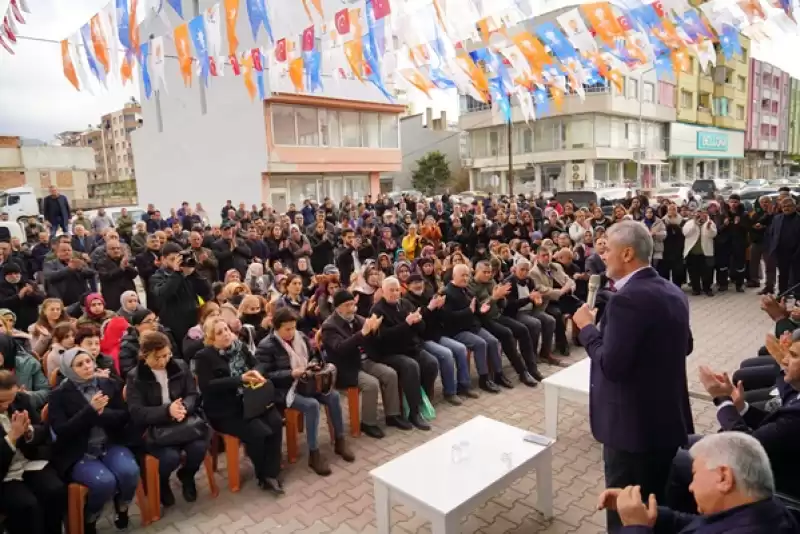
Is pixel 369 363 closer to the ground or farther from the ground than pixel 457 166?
closer to the ground

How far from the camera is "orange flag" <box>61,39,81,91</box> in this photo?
7648 millimetres

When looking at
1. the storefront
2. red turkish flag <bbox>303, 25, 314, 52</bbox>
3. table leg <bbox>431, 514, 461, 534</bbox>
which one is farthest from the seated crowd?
the storefront

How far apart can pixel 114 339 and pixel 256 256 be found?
495cm

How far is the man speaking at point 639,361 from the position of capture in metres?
2.52

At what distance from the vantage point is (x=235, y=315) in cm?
520

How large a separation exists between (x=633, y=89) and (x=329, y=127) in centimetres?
2363

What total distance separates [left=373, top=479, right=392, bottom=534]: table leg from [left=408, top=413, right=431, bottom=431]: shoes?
5.70 feet

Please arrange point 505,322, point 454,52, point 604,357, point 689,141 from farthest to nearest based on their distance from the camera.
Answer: point 689,141
point 454,52
point 505,322
point 604,357

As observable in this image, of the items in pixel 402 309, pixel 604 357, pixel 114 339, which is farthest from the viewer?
pixel 402 309

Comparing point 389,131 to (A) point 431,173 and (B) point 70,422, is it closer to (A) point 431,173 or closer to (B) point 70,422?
(A) point 431,173

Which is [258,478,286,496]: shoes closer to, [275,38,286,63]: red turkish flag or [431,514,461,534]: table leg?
[431,514,461,534]: table leg

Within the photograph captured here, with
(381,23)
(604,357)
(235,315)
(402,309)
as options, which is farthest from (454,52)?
(604,357)

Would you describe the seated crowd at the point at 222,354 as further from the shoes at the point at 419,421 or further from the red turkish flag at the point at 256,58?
the red turkish flag at the point at 256,58

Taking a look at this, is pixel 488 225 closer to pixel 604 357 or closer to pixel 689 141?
pixel 604 357
